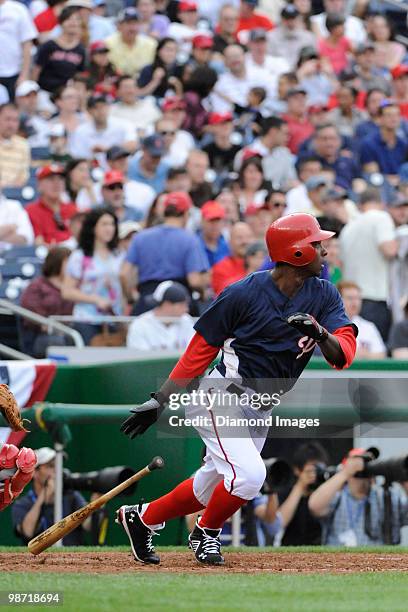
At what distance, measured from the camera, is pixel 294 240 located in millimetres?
6656

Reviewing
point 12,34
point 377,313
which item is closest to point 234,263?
point 377,313

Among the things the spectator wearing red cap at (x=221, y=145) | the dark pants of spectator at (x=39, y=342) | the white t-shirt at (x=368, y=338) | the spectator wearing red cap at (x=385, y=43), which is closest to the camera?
the dark pants of spectator at (x=39, y=342)

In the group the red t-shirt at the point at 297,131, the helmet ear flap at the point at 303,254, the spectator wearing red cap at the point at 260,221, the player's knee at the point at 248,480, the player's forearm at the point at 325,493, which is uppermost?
the helmet ear flap at the point at 303,254

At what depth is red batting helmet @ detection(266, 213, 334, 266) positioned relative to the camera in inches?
262

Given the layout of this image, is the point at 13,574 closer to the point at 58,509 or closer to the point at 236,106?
the point at 58,509

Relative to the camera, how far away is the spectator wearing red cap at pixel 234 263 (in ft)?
40.3

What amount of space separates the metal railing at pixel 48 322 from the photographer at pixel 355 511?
2.72 metres

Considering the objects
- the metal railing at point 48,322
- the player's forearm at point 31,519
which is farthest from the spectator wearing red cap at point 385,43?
the player's forearm at point 31,519

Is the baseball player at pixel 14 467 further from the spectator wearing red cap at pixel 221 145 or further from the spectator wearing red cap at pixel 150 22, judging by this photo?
the spectator wearing red cap at pixel 150 22

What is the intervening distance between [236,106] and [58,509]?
31.3 feet

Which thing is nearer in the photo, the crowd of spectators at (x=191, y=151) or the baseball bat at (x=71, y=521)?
the baseball bat at (x=71, y=521)

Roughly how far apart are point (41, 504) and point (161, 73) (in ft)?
29.3

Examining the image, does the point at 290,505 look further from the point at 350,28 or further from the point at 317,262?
the point at 350,28

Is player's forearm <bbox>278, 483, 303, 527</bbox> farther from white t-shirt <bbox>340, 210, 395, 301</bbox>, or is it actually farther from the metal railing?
white t-shirt <bbox>340, 210, 395, 301</bbox>
